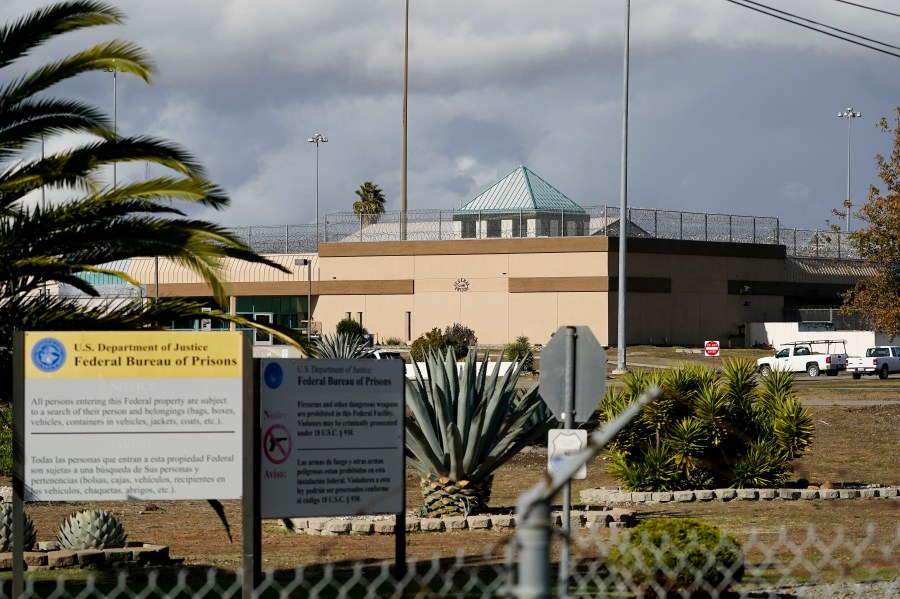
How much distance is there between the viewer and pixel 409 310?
71000mm

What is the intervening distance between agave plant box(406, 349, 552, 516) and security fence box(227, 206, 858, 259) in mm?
52540

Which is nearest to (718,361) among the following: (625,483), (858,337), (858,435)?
(858,337)

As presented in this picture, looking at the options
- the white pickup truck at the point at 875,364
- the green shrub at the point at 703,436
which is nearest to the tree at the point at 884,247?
the white pickup truck at the point at 875,364

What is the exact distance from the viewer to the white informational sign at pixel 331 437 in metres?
8.49

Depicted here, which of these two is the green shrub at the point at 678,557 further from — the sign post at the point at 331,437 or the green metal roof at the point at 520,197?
the green metal roof at the point at 520,197

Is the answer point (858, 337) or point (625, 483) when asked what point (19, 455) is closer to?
point (625, 483)

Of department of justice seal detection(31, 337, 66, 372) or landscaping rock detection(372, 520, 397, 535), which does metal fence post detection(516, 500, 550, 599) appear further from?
landscaping rock detection(372, 520, 397, 535)

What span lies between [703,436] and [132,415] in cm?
1193

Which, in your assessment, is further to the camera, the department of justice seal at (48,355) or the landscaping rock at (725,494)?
the landscaping rock at (725,494)

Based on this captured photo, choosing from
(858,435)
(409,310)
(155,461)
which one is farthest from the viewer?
(409,310)

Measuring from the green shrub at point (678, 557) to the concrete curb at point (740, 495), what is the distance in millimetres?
8322

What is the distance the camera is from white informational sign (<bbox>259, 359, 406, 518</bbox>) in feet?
27.9

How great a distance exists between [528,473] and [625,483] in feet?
13.5

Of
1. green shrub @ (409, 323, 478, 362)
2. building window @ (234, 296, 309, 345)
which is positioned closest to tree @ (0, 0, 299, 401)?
green shrub @ (409, 323, 478, 362)
